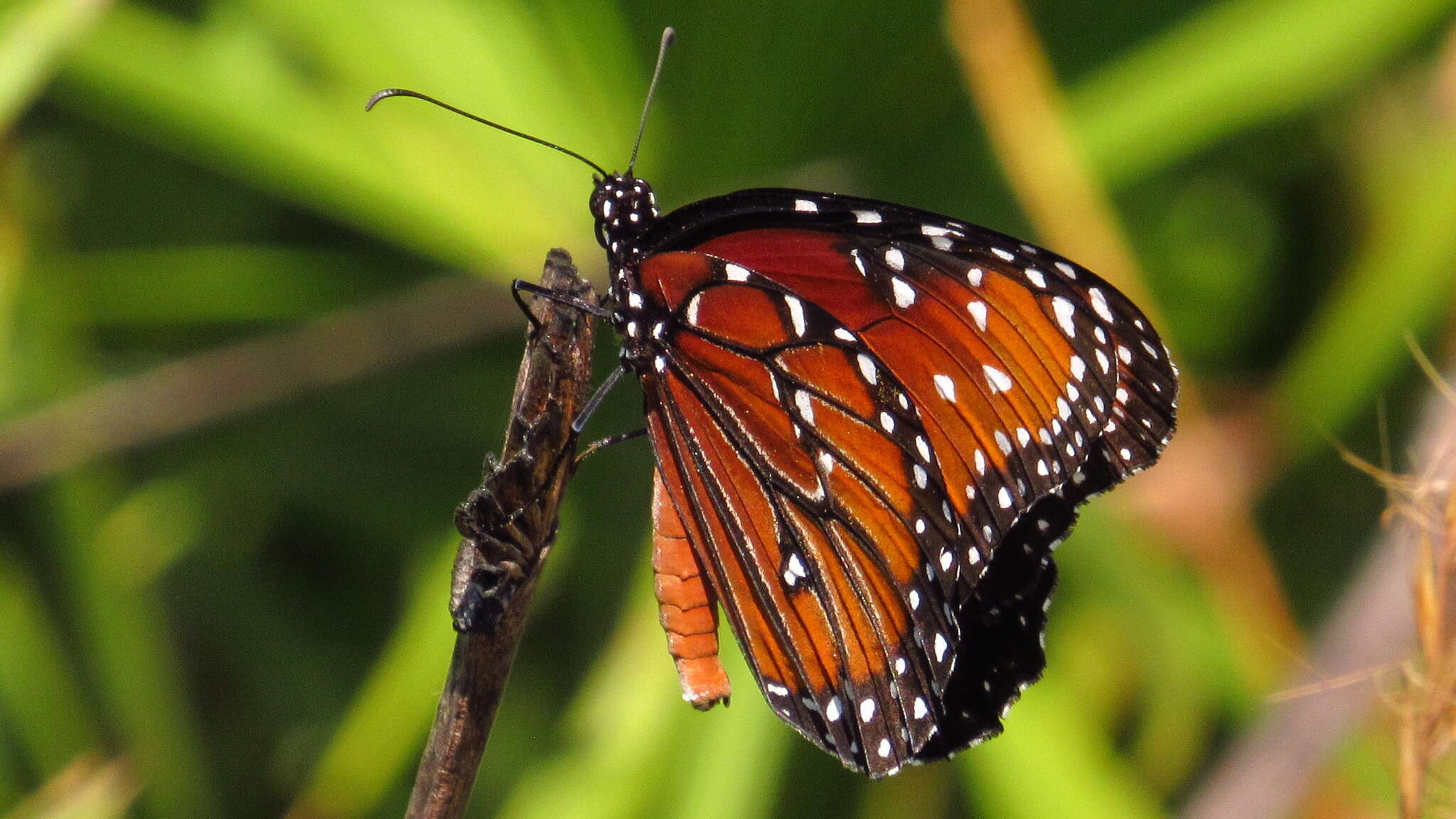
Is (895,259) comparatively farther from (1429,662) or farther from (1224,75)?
(1224,75)

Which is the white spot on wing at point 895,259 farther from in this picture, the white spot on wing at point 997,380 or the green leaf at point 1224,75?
the green leaf at point 1224,75

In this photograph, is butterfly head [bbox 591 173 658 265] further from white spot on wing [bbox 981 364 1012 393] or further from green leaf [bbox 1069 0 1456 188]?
green leaf [bbox 1069 0 1456 188]

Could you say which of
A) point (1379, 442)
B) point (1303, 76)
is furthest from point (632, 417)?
point (1379, 442)

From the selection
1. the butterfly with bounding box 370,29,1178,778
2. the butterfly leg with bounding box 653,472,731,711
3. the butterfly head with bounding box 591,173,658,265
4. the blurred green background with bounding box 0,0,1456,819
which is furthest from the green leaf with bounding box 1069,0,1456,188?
the butterfly leg with bounding box 653,472,731,711

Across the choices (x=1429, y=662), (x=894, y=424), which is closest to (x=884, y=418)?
(x=894, y=424)

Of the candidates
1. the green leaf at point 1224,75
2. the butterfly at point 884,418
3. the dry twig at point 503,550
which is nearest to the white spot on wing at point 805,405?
the butterfly at point 884,418

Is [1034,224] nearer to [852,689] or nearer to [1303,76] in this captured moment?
[1303,76]

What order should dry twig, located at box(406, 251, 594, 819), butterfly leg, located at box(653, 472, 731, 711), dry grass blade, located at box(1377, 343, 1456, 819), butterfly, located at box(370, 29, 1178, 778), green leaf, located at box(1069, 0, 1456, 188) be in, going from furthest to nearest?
green leaf, located at box(1069, 0, 1456, 188) < butterfly, located at box(370, 29, 1178, 778) < butterfly leg, located at box(653, 472, 731, 711) < dry grass blade, located at box(1377, 343, 1456, 819) < dry twig, located at box(406, 251, 594, 819)
